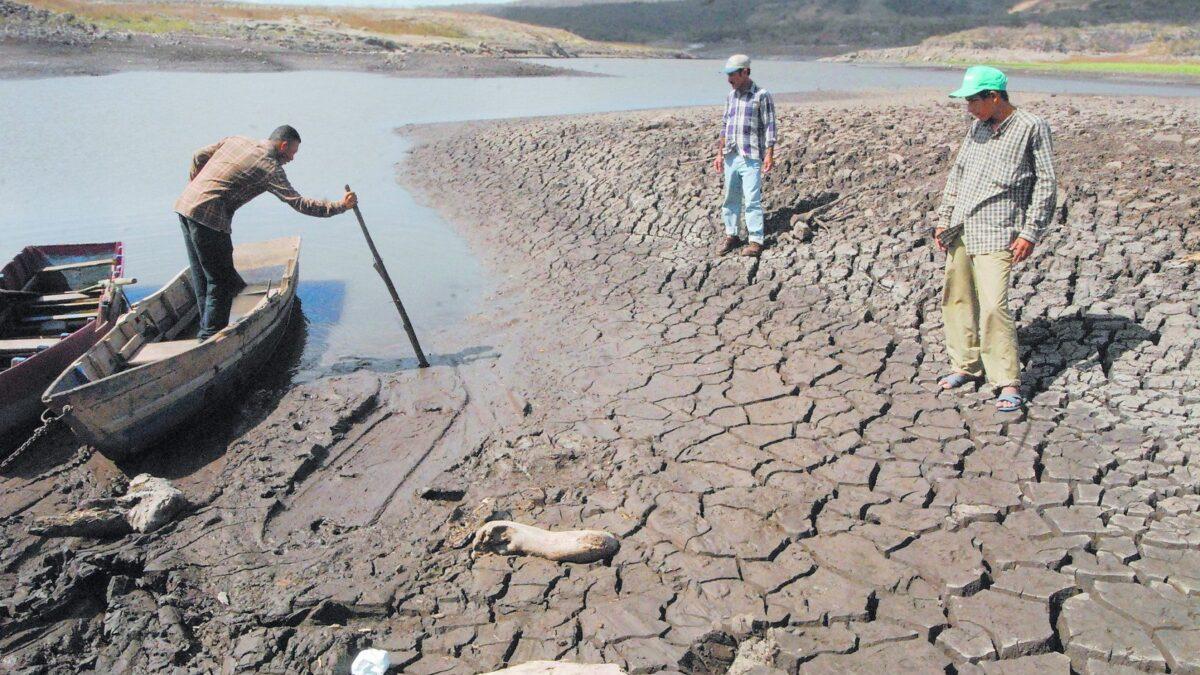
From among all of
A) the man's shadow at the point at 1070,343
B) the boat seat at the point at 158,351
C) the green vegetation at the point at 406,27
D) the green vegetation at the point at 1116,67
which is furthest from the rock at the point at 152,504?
the green vegetation at the point at 406,27

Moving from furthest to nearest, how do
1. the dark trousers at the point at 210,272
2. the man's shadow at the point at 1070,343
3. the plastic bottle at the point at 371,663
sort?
the dark trousers at the point at 210,272
the man's shadow at the point at 1070,343
the plastic bottle at the point at 371,663

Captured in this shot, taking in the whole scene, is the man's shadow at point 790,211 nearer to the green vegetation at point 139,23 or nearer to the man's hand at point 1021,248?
the man's hand at point 1021,248

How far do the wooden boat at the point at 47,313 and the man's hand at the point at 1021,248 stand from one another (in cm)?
738

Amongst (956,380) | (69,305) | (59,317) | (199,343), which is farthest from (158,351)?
(956,380)

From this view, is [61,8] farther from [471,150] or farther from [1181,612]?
[1181,612]

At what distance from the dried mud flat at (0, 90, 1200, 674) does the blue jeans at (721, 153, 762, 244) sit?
0.43 metres

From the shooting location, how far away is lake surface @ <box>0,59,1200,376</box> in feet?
31.2

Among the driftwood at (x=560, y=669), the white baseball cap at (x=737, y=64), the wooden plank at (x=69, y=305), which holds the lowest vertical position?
the driftwood at (x=560, y=669)

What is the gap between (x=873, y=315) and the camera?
6.98 metres

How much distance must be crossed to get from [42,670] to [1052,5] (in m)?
67.0

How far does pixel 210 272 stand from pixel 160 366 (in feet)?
5.18

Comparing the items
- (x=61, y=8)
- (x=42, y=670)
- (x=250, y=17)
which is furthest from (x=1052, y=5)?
(x=42, y=670)

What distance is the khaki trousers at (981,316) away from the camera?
500cm

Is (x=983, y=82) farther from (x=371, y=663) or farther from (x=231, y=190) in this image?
(x=231, y=190)
